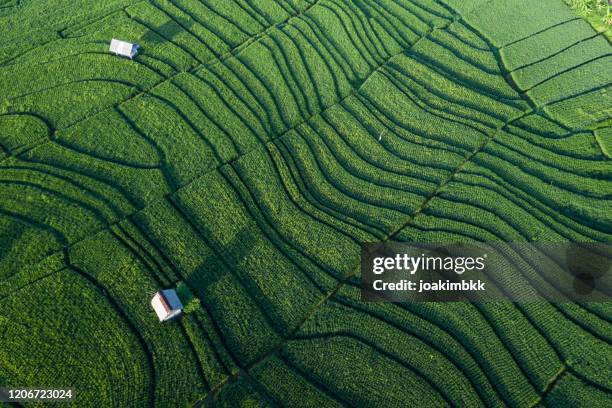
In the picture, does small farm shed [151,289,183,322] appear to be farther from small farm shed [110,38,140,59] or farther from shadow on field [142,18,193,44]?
shadow on field [142,18,193,44]

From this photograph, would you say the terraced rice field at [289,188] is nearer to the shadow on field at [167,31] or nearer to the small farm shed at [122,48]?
the shadow on field at [167,31]

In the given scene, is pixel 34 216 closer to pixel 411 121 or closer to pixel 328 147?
pixel 328 147

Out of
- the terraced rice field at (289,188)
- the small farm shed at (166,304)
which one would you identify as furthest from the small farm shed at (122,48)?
the small farm shed at (166,304)

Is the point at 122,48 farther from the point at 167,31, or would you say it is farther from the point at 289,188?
the point at 289,188

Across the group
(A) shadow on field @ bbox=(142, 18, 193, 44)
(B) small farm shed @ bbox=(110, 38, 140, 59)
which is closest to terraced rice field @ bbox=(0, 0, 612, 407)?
(A) shadow on field @ bbox=(142, 18, 193, 44)

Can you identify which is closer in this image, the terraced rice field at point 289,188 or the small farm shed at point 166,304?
the small farm shed at point 166,304
